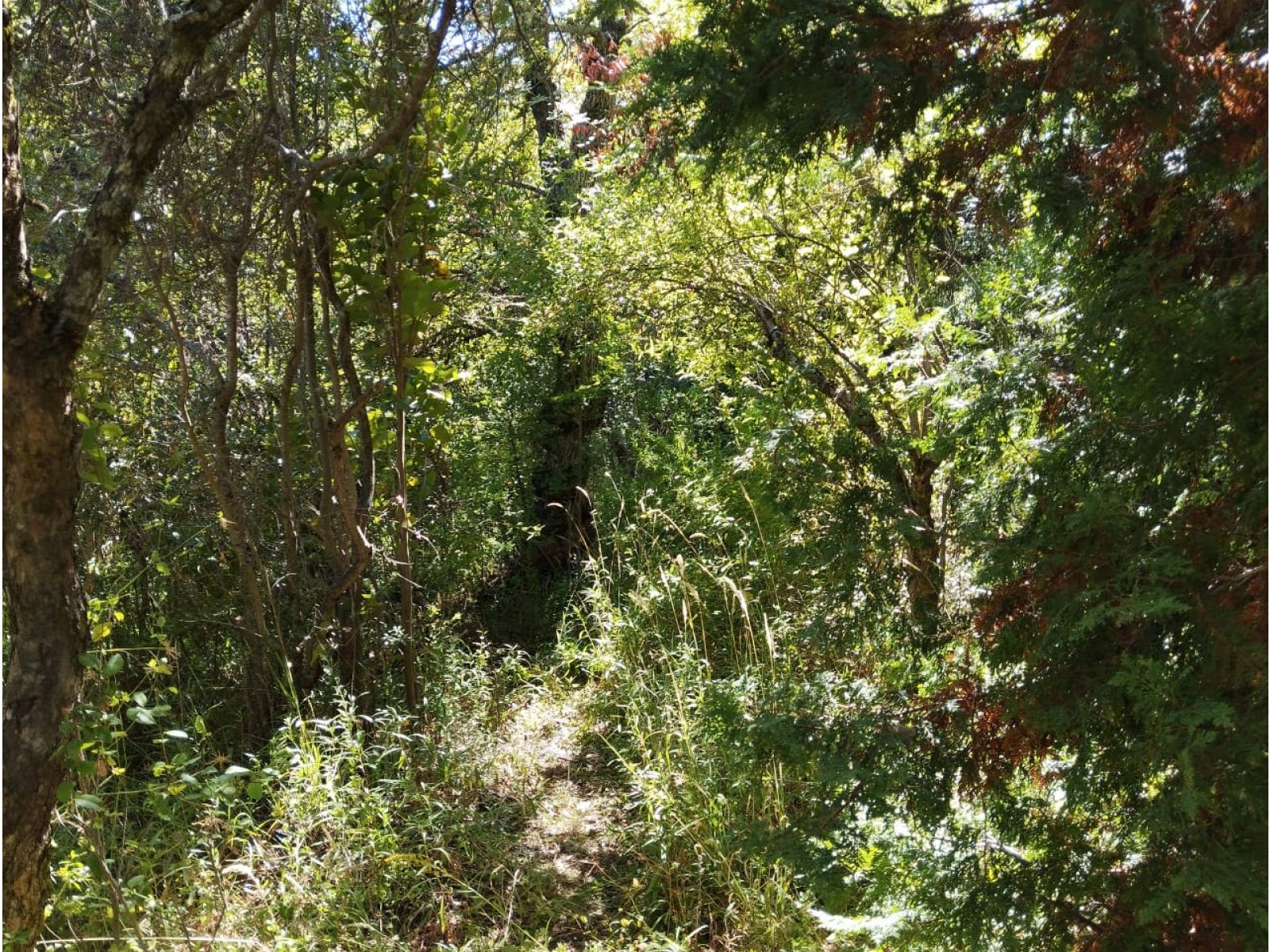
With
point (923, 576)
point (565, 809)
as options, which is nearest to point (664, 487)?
point (565, 809)

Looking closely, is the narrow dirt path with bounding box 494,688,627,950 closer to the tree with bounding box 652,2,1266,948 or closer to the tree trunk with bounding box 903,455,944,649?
the tree trunk with bounding box 903,455,944,649

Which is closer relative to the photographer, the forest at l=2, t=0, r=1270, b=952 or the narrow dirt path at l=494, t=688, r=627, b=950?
the forest at l=2, t=0, r=1270, b=952

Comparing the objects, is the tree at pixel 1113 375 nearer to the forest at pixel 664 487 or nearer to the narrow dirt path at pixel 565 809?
the forest at pixel 664 487

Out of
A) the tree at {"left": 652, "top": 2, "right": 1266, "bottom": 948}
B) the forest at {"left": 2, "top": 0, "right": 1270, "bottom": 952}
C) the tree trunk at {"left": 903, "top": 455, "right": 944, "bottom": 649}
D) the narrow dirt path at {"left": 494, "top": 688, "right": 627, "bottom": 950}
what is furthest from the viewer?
the narrow dirt path at {"left": 494, "top": 688, "right": 627, "bottom": 950}

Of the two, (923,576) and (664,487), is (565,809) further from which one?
(664,487)

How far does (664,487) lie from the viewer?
5.48m

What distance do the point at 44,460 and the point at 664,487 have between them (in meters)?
3.72

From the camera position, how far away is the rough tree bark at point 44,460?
1971 millimetres

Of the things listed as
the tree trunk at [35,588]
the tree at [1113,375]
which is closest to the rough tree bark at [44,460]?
the tree trunk at [35,588]

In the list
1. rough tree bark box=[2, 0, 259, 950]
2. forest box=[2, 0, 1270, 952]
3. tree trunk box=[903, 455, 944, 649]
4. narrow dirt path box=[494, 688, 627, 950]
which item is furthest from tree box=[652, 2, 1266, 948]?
narrow dirt path box=[494, 688, 627, 950]

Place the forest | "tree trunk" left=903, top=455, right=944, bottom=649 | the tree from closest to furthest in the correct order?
1. the tree
2. the forest
3. "tree trunk" left=903, top=455, right=944, bottom=649

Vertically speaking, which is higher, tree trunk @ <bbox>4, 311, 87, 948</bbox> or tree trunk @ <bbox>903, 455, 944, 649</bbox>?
tree trunk @ <bbox>903, 455, 944, 649</bbox>

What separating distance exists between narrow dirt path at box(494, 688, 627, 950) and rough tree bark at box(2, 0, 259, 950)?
1.56m

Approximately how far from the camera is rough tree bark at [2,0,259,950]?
197cm
